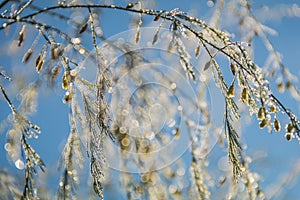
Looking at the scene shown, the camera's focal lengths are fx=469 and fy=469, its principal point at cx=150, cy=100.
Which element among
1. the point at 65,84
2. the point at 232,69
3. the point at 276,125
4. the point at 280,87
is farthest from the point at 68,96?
the point at 280,87

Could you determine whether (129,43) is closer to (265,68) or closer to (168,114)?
(168,114)

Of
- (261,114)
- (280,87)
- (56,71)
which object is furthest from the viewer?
(280,87)

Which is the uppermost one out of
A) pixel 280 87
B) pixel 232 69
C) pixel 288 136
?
pixel 280 87

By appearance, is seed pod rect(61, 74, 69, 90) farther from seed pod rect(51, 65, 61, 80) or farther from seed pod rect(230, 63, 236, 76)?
seed pod rect(230, 63, 236, 76)

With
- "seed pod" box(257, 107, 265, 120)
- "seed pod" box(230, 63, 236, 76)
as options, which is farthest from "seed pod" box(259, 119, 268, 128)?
"seed pod" box(230, 63, 236, 76)

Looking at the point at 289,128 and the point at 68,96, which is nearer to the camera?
the point at 289,128

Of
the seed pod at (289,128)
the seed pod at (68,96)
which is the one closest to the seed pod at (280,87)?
the seed pod at (289,128)

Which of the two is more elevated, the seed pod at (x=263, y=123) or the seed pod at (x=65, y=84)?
the seed pod at (x=65, y=84)

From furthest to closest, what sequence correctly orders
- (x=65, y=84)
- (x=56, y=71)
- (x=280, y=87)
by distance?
(x=280, y=87) < (x=56, y=71) < (x=65, y=84)

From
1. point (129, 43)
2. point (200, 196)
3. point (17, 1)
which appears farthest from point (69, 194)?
point (17, 1)

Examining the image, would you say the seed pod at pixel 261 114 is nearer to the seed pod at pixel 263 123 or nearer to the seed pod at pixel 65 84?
the seed pod at pixel 263 123

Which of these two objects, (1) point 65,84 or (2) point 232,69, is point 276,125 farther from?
(1) point 65,84
